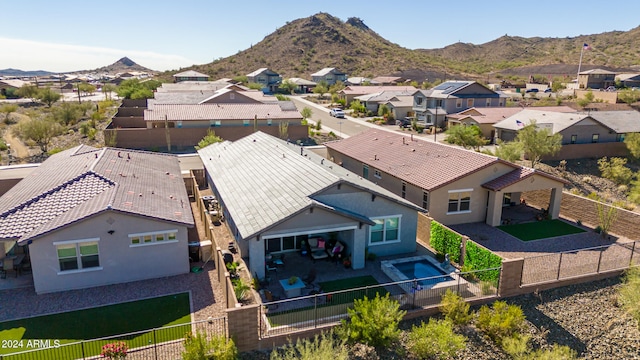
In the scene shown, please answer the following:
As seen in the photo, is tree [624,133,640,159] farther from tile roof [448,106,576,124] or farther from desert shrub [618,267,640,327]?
desert shrub [618,267,640,327]

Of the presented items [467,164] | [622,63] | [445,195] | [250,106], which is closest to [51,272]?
[445,195]

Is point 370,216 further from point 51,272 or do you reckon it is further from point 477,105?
point 477,105

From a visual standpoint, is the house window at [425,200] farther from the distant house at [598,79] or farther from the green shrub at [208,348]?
the distant house at [598,79]

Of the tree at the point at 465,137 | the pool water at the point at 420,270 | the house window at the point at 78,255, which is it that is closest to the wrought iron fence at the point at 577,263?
the pool water at the point at 420,270

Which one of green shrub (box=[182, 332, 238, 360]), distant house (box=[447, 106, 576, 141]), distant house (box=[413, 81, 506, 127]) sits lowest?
green shrub (box=[182, 332, 238, 360])

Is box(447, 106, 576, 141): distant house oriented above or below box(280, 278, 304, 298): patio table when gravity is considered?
above

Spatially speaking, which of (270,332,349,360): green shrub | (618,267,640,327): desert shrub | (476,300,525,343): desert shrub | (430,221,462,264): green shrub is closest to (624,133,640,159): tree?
(618,267,640,327): desert shrub
